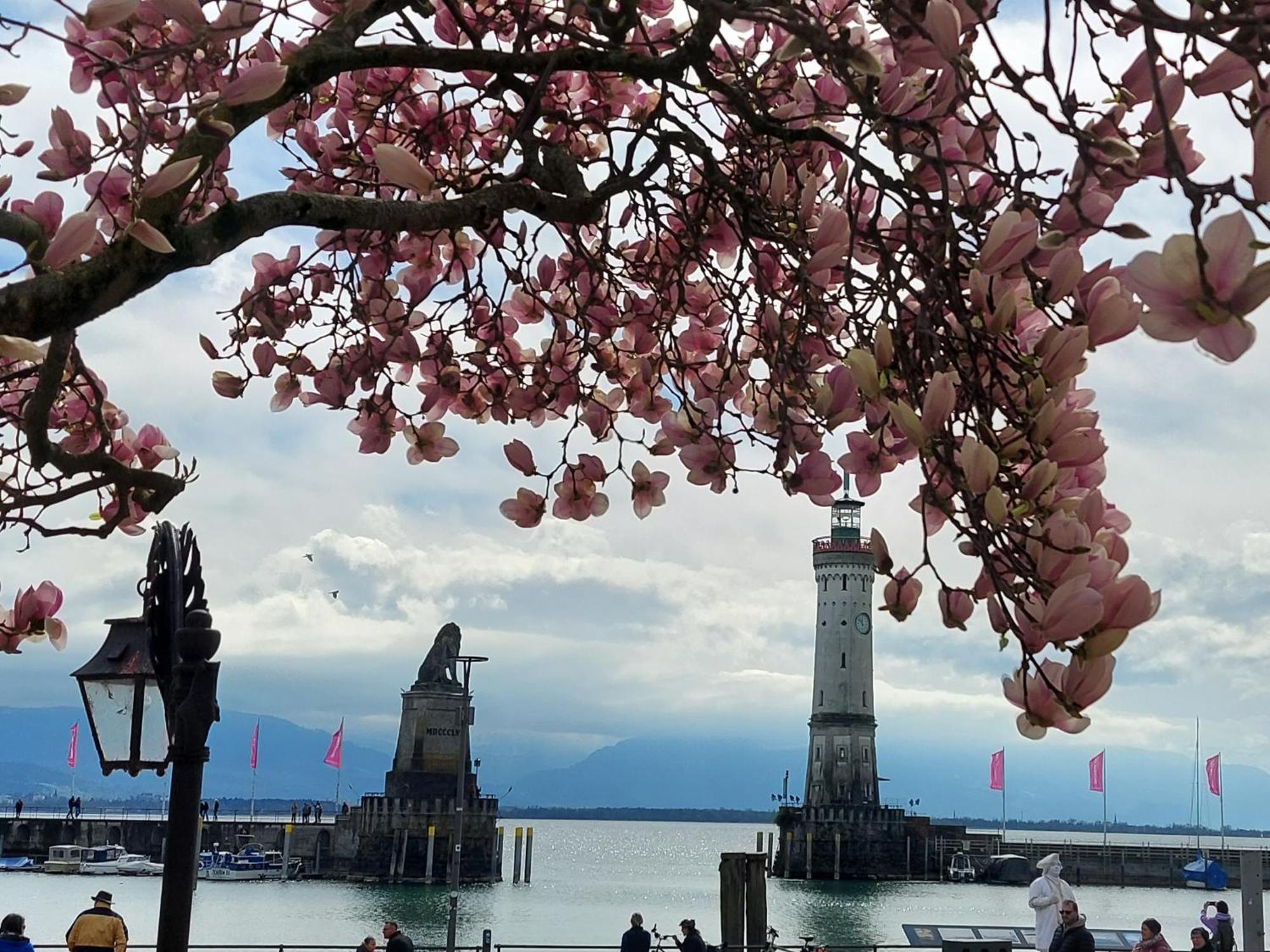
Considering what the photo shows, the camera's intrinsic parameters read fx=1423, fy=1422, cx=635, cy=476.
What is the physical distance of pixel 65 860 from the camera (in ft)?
222

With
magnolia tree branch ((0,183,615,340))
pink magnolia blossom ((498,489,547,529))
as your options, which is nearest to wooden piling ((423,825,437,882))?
pink magnolia blossom ((498,489,547,529))

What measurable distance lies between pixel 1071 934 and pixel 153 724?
6851 millimetres

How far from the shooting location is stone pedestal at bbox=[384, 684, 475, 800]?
59.6 m

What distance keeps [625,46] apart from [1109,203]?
1.20m

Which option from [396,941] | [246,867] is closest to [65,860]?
[246,867]

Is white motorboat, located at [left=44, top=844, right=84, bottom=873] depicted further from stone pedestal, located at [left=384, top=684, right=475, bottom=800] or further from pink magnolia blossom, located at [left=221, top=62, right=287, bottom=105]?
pink magnolia blossom, located at [left=221, top=62, right=287, bottom=105]

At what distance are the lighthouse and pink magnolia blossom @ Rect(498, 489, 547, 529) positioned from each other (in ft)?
199

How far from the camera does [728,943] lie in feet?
52.9

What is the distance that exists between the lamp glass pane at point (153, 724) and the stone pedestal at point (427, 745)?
57.0m

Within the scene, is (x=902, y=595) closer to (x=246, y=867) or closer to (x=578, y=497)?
→ (x=578, y=497)

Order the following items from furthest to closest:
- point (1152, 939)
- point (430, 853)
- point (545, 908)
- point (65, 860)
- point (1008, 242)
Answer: point (65, 860) < point (430, 853) < point (545, 908) < point (1152, 939) < point (1008, 242)

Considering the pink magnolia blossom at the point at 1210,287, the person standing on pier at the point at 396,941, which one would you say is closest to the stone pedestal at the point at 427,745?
the person standing on pier at the point at 396,941

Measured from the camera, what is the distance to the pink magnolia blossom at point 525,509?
3.26 m

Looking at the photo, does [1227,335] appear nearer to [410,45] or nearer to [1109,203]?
[1109,203]
